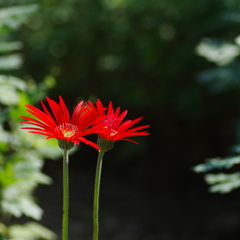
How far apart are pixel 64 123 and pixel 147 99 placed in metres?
3.00

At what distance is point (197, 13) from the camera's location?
3.54 meters

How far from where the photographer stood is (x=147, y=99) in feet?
12.7

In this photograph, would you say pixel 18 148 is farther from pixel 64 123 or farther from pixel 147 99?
pixel 147 99

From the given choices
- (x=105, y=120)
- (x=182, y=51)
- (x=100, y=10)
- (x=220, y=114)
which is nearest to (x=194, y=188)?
(x=220, y=114)

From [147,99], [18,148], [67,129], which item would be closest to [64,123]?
[67,129]

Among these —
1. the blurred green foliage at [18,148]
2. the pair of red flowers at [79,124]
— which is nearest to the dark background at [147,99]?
the blurred green foliage at [18,148]

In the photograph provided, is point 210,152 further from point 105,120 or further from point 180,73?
point 105,120

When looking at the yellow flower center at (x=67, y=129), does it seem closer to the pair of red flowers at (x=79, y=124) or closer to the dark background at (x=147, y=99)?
the pair of red flowers at (x=79, y=124)

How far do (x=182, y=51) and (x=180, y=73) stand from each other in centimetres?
24

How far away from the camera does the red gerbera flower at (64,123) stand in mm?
804

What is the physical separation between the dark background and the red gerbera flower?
2.20m

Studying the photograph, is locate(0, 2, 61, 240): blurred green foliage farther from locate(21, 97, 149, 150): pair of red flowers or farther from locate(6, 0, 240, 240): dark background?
locate(6, 0, 240, 240): dark background

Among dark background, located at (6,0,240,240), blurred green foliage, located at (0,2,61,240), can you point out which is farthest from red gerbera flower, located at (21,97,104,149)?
dark background, located at (6,0,240,240)

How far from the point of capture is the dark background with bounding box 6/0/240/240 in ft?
11.5
